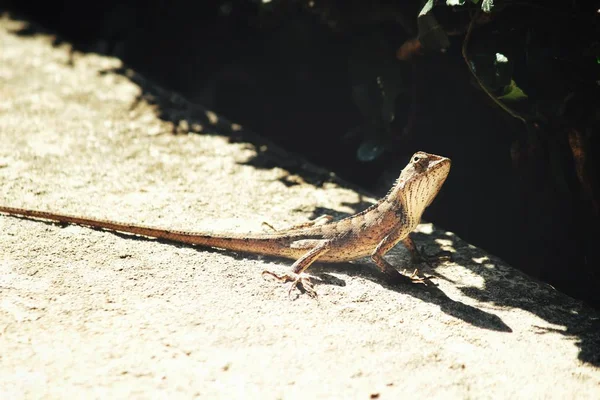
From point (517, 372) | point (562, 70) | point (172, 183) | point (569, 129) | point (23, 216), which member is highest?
point (562, 70)

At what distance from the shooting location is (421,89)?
17.1 feet

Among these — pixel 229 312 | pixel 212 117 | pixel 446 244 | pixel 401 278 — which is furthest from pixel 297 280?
pixel 212 117

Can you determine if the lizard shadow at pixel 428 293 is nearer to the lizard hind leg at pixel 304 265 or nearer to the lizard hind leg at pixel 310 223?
the lizard hind leg at pixel 304 265

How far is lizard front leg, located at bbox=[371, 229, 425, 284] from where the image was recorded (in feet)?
11.9

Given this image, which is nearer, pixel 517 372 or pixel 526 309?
pixel 517 372

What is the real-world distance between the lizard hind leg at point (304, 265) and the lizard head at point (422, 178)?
57cm

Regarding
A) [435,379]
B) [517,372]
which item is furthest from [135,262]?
[517,372]

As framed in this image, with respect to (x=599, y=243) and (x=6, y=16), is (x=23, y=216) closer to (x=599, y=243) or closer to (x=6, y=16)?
(x=599, y=243)

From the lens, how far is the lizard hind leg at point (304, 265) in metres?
3.46

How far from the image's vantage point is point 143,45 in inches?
290

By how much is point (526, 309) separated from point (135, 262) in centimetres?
224

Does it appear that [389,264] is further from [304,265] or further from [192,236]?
[192,236]

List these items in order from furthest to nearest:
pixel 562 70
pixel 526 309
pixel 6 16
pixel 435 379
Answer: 1. pixel 6 16
2. pixel 562 70
3. pixel 526 309
4. pixel 435 379

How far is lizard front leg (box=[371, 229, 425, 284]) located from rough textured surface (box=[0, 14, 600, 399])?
0.24 ft
